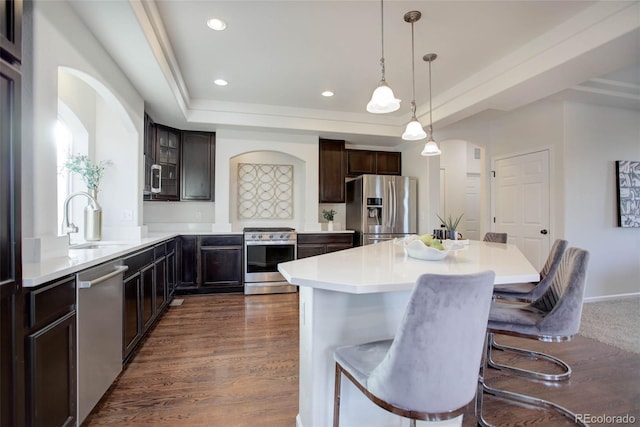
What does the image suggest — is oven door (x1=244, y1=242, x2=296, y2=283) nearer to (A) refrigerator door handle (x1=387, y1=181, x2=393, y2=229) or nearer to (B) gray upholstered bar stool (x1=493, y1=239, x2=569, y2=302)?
(A) refrigerator door handle (x1=387, y1=181, x2=393, y2=229)

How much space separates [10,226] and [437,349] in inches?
61.5

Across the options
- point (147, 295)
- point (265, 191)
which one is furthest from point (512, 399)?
point (265, 191)

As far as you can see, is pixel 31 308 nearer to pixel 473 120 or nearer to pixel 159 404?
pixel 159 404

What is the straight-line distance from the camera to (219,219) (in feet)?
15.0

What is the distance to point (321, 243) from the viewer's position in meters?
4.70

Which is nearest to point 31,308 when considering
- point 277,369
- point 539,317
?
point 277,369

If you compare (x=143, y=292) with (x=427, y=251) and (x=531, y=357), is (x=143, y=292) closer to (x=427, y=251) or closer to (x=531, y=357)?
(x=427, y=251)

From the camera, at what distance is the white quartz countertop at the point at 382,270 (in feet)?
3.76

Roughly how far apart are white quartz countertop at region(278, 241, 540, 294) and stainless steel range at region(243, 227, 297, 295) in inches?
106

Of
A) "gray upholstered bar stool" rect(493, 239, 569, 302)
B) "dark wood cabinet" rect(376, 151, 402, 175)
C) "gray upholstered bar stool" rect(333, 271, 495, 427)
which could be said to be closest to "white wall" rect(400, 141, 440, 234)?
"dark wood cabinet" rect(376, 151, 402, 175)

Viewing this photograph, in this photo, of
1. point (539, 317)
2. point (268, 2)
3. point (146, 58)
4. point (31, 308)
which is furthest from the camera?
point (146, 58)

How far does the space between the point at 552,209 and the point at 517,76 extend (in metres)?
2.04

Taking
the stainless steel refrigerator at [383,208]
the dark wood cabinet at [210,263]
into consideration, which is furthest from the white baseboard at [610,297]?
the dark wood cabinet at [210,263]

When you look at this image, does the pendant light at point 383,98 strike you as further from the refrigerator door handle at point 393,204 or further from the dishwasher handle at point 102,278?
the refrigerator door handle at point 393,204
